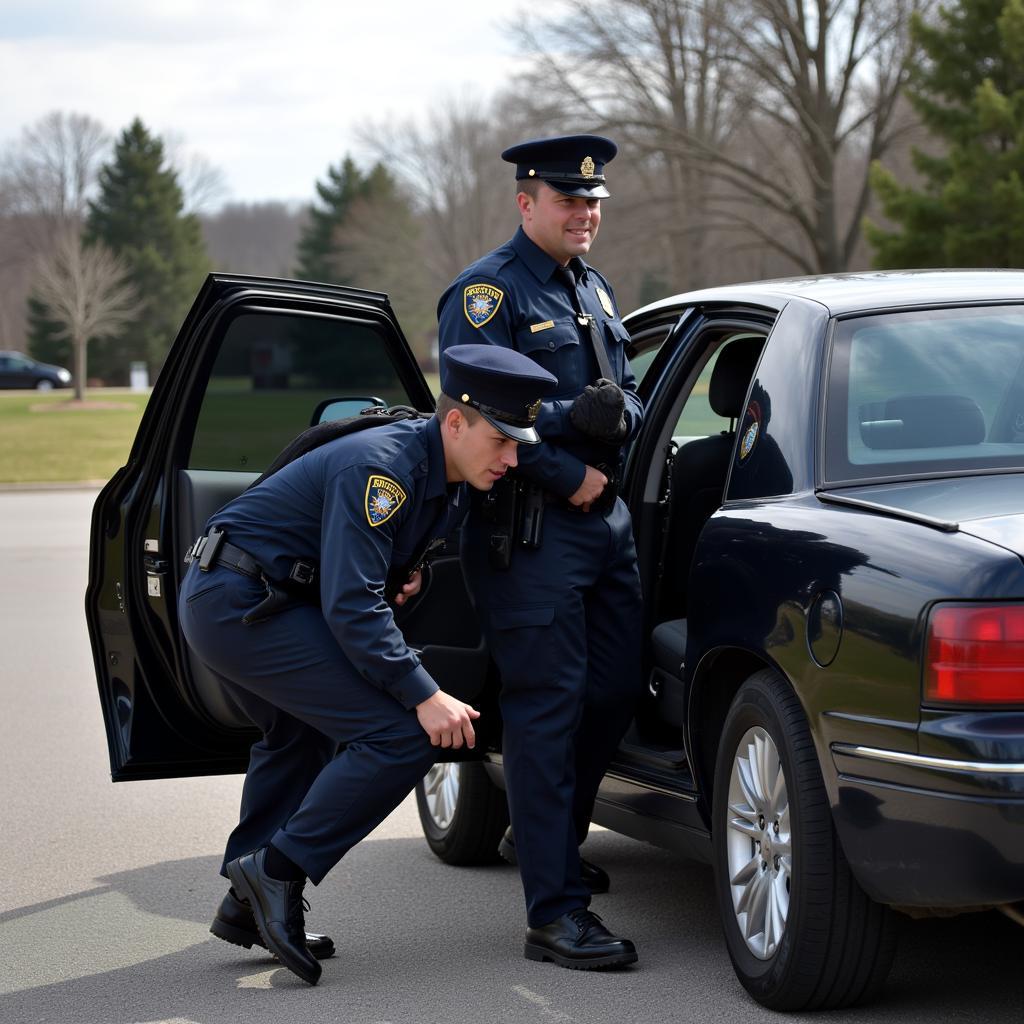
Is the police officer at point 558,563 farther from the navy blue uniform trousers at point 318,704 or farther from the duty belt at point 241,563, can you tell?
the duty belt at point 241,563

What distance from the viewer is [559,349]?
4652 millimetres

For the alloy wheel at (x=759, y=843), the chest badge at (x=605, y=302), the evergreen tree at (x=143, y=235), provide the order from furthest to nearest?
1. the evergreen tree at (x=143, y=235)
2. the chest badge at (x=605, y=302)
3. the alloy wheel at (x=759, y=843)

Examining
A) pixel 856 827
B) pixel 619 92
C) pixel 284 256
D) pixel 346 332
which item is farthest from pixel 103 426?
pixel 284 256

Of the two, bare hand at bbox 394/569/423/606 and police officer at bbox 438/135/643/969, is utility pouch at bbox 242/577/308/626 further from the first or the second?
police officer at bbox 438/135/643/969

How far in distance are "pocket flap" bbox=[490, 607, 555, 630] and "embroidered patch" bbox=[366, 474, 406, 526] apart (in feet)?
1.79

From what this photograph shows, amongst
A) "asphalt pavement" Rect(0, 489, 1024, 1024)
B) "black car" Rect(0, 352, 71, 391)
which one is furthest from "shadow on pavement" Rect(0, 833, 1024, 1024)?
"black car" Rect(0, 352, 71, 391)

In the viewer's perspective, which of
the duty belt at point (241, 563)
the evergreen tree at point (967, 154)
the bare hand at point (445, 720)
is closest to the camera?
the bare hand at point (445, 720)

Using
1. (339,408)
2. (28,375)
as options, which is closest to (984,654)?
(339,408)

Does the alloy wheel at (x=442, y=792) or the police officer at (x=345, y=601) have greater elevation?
the police officer at (x=345, y=601)

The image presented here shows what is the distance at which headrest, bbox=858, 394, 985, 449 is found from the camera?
3.90 m

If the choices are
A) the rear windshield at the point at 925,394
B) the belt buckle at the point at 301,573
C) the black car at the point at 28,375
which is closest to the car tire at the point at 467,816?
the belt buckle at the point at 301,573

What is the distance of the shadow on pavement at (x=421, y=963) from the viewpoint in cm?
401

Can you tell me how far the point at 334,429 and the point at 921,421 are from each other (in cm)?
141

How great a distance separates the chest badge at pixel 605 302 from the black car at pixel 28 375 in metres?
66.5
